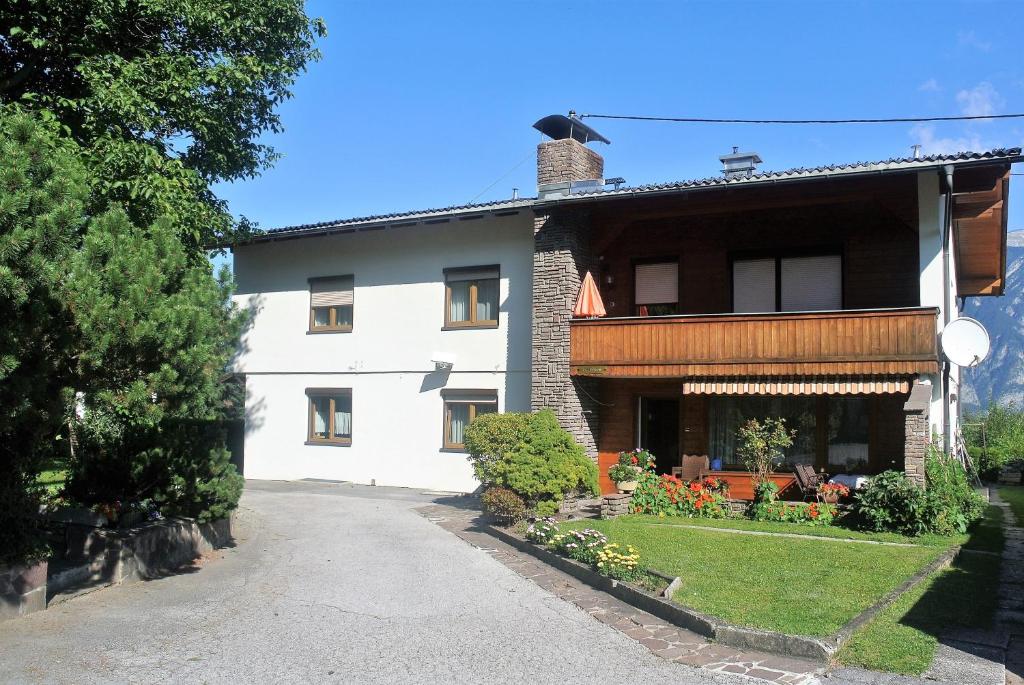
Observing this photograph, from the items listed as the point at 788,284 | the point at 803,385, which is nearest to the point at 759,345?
the point at 803,385

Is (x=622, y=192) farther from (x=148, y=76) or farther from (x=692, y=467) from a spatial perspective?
(x=148, y=76)

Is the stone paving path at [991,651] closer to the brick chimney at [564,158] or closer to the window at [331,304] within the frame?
the brick chimney at [564,158]

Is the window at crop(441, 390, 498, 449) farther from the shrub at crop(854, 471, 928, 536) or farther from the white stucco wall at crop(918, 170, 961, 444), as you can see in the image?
the white stucco wall at crop(918, 170, 961, 444)

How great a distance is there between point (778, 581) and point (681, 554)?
1833mm

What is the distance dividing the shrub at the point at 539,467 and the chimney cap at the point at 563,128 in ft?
23.3

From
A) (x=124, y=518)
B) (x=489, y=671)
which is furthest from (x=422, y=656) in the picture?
(x=124, y=518)

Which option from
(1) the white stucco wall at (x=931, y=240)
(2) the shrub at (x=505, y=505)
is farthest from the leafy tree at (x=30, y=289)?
(1) the white stucco wall at (x=931, y=240)

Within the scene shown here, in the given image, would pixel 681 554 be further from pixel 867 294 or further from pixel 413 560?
pixel 867 294

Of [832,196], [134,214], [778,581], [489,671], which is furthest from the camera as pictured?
[832,196]

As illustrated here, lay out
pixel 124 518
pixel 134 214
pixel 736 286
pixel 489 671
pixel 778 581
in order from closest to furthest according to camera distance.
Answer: pixel 489 671
pixel 778 581
pixel 124 518
pixel 134 214
pixel 736 286

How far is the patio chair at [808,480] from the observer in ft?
51.2

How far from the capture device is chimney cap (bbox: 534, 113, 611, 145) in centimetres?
1992

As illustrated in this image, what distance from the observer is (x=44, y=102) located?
1477 cm

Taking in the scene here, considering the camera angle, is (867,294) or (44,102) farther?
(867,294)
